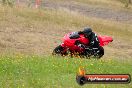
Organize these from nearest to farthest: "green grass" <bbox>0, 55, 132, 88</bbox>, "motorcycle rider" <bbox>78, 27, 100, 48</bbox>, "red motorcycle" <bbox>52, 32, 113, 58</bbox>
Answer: "green grass" <bbox>0, 55, 132, 88</bbox> < "motorcycle rider" <bbox>78, 27, 100, 48</bbox> < "red motorcycle" <bbox>52, 32, 113, 58</bbox>

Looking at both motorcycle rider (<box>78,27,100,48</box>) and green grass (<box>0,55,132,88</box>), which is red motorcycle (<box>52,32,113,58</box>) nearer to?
motorcycle rider (<box>78,27,100,48</box>)

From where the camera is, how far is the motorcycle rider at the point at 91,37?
16969 millimetres

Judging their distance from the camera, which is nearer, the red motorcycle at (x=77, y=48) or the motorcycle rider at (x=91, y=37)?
the motorcycle rider at (x=91, y=37)

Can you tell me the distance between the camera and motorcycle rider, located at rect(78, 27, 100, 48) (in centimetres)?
1697

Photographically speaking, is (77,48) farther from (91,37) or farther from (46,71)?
(46,71)

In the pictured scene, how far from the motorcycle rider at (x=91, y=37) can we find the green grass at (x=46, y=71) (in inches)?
146

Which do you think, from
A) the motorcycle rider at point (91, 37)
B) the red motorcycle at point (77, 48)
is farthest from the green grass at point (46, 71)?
the red motorcycle at point (77, 48)

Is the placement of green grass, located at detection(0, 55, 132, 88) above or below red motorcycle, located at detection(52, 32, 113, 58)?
above

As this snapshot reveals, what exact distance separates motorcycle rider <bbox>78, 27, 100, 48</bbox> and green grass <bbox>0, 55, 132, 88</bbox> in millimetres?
3702

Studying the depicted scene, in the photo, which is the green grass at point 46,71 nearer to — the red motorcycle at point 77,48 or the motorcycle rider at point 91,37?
the motorcycle rider at point 91,37

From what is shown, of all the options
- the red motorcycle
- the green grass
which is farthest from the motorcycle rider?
the green grass

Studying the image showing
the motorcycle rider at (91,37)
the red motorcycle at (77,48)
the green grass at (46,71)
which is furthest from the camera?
the red motorcycle at (77,48)

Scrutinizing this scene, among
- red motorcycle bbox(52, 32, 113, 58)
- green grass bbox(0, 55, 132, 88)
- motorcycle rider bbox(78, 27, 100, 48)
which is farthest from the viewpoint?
red motorcycle bbox(52, 32, 113, 58)

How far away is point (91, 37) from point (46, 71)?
250 inches
